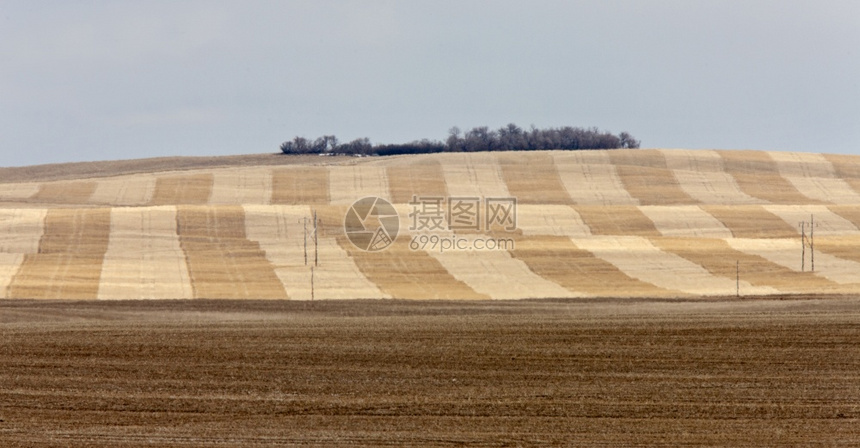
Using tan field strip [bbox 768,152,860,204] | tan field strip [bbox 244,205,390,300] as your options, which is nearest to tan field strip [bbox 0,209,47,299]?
tan field strip [bbox 244,205,390,300]

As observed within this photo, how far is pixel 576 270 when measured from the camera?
41906 millimetres

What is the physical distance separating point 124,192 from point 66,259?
2005 centimetres

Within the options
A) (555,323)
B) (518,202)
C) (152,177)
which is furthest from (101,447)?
(152,177)

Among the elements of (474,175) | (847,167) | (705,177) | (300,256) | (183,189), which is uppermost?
(847,167)

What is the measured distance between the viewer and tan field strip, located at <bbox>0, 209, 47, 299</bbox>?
132 ft

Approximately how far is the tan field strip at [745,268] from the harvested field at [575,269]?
3.78 meters

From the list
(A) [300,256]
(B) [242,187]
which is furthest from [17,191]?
(A) [300,256]

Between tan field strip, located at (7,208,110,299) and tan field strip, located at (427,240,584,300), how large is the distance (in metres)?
13.9

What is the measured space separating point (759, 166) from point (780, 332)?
54.6 metres

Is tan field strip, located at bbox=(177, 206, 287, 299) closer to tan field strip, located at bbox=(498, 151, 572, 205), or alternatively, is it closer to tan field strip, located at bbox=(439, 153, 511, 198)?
tan field strip, located at bbox=(439, 153, 511, 198)

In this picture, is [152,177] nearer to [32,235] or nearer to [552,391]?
[32,235]

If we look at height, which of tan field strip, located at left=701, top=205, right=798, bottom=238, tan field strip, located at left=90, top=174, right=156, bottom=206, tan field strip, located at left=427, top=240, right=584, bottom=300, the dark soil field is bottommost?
tan field strip, located at left=427, top=240, right=584, bottom=300

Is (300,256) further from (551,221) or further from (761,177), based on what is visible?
(761,177)

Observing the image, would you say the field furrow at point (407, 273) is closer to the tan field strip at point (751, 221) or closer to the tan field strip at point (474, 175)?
the tan field strip at point (474, 175)
